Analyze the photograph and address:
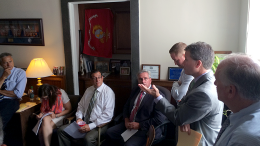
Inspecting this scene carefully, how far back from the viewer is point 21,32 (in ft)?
10.9

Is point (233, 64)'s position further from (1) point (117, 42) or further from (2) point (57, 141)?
(1) point (117, 42)

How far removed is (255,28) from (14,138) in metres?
3.49

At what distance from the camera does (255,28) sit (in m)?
2.23

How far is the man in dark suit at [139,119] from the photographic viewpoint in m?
2.29

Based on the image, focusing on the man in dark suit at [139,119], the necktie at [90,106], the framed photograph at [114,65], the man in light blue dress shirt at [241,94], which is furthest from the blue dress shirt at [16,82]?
the man in light blue dress shirt at [241,94]

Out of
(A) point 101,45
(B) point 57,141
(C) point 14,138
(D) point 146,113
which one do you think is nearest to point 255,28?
(D) point 146,113

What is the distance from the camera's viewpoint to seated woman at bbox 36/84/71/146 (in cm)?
261

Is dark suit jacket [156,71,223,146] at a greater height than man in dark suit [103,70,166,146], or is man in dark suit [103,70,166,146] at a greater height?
dark suit jacket [156,71,223,146]

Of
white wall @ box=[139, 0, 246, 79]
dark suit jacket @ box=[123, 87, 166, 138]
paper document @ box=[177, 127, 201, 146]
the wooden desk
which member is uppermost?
white wall @ box=[139, 0, 246, 79]

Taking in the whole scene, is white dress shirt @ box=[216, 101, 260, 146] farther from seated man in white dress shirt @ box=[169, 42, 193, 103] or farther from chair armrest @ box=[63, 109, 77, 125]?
chair armrest @ box=[63, 109, 77, 125]

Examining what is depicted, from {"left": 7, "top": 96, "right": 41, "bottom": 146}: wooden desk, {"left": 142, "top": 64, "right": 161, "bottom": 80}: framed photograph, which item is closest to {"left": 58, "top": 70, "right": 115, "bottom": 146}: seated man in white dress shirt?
{"left": 7, "top": 96, "right": 41, "bottom": 146}: wooden desk

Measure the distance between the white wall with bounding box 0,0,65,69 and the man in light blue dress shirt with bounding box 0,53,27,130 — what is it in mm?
596

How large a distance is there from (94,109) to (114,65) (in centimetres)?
145

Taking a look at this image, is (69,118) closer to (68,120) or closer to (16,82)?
(68,120)
